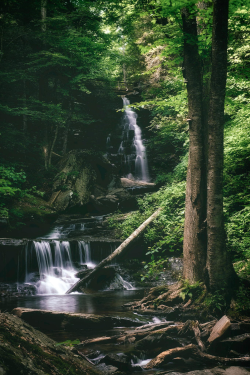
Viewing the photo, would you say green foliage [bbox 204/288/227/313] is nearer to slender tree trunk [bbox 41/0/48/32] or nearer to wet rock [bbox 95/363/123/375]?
wet rock [bbox 95/363/123/375]

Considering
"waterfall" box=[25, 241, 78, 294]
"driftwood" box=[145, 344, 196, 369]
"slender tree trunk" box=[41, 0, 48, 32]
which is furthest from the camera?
"slender tree trunk" box=[41, 0, 48, 32]

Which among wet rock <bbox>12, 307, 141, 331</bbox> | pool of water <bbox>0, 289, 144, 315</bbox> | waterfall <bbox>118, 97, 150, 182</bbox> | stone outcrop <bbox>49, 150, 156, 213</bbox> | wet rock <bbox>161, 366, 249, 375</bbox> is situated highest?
waterfall <bbox>118, 97, 150, 182</bbox>

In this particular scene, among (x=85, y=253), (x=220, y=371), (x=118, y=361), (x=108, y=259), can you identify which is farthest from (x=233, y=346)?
(x=85, y=253)

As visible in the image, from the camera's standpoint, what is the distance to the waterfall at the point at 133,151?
22.1 meters

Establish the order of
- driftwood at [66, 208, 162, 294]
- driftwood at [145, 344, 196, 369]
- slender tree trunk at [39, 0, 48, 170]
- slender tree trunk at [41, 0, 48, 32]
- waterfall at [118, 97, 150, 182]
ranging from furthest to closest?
waterfall at [118, 97, 150, 182] < slender tree trunk at [39, 0, 48, 170] < slender tree trunk at [41, 0, 48, 32] < driftwood at [66, 208, 162, 294] < driftwood at [145, 344, 196, 369]

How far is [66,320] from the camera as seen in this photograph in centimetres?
553

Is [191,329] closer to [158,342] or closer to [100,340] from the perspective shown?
[158,342]

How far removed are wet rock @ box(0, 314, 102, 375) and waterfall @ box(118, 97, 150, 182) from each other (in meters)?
19.3

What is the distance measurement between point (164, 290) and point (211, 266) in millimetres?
1983

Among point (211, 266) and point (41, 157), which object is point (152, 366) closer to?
point (211, 266)

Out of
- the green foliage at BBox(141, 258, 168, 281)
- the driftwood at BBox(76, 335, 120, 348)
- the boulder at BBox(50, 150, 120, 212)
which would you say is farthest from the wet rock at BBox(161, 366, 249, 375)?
the boulder at BBox(50, 150, 120, 212)

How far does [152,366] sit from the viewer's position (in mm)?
3779

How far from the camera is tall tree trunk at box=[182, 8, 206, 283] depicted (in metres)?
5.55

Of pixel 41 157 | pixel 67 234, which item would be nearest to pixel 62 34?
pixel 41 157
